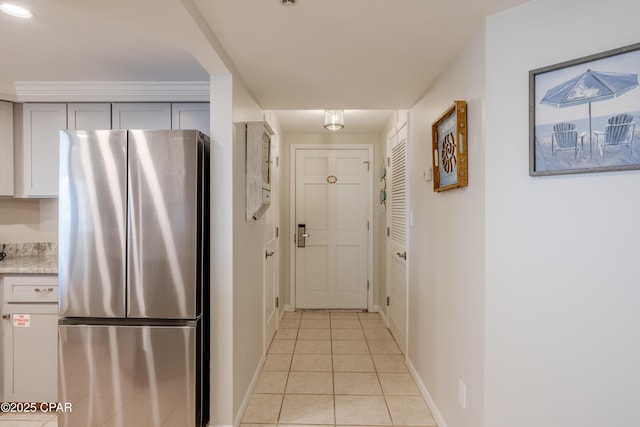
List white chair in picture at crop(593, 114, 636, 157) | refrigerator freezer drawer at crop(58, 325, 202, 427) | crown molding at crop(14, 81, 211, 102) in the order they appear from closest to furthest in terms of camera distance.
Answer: white chair in picture at crop(593, 114, 636, 157) → refrigerator freezer drawer at crop(58, 325, 202, 427) → crown molding at crop(14, 81, 211, 102)

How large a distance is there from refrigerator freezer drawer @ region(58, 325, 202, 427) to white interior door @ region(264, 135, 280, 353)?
4.22 feet

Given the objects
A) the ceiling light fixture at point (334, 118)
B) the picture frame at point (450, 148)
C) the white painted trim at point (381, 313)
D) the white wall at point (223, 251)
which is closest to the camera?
the picture frame at point (450, 148)

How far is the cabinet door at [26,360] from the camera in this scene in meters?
2.30

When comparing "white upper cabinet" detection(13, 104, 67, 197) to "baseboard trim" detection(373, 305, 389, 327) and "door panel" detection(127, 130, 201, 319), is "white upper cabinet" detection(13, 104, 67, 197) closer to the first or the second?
"door panel" detection(127, 130, 201, 319)

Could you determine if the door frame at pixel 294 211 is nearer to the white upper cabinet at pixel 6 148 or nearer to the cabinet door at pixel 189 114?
the cabinet door at pixel 189 114

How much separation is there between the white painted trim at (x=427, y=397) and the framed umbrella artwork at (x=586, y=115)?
1.62 m

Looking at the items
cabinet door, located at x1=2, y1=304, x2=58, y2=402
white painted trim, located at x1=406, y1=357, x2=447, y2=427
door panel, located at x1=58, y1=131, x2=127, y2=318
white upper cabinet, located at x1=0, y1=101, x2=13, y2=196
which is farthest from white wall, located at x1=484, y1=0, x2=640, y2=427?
white upper cabinet, located at x1=0, y1=101, x2=13, y2=196

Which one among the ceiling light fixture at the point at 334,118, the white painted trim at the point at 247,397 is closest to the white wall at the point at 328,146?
the ceiling light fixture at the point at 334,118

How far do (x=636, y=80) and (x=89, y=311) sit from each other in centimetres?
267

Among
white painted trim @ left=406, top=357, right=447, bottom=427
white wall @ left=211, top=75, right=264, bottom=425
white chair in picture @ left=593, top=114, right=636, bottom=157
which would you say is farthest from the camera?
white painted trim @ left=406, top=357, right=447, bottom=427

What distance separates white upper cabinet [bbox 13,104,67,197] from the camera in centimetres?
262

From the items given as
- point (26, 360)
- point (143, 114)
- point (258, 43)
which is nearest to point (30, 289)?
point (26, 360)

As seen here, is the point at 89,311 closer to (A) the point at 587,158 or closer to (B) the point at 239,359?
(B) the point at 239,359

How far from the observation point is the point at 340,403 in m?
2.39
